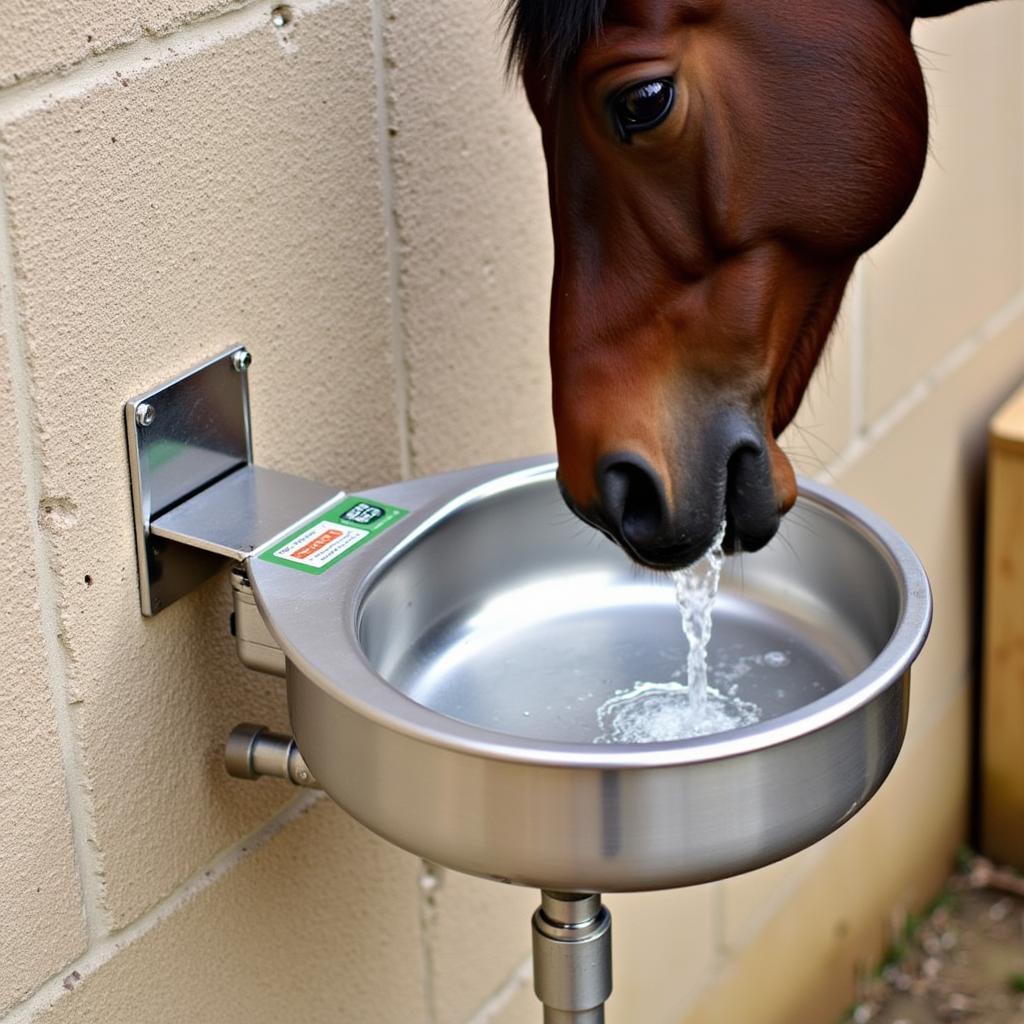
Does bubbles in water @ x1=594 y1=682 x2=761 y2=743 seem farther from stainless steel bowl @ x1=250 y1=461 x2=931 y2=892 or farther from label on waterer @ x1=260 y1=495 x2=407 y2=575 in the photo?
label on waterer @ x1=260 y1=495 x2=407 y2=575

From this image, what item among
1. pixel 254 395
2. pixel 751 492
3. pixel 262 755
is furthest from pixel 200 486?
pixel 751 492

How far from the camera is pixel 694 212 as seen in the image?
945 mm

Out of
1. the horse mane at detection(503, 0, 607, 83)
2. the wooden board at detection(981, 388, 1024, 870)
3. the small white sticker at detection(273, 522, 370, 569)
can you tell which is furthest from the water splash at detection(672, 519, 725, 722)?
the wooden board at detection(981, 388, 1024, 870)

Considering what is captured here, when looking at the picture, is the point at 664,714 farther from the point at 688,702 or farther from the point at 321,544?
the point at 321,544

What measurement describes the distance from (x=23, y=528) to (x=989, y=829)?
6.16ft

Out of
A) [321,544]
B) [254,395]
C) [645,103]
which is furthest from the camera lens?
[254,395]

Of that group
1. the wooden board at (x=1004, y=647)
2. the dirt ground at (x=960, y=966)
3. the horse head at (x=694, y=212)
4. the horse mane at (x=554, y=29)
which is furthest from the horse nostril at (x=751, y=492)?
the dirt ground at (x=960, y=966)

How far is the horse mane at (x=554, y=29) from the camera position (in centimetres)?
90

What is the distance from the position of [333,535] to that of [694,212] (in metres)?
0.33

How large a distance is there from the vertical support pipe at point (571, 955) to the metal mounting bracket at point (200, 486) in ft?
1.05

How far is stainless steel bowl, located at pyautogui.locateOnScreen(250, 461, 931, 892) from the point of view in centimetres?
86

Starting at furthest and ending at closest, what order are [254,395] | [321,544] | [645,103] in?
[254,395] → [321,544] → [645,103]

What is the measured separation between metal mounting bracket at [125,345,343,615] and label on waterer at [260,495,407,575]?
0.04 feet

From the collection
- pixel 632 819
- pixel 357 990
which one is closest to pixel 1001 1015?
pixel 357 990
